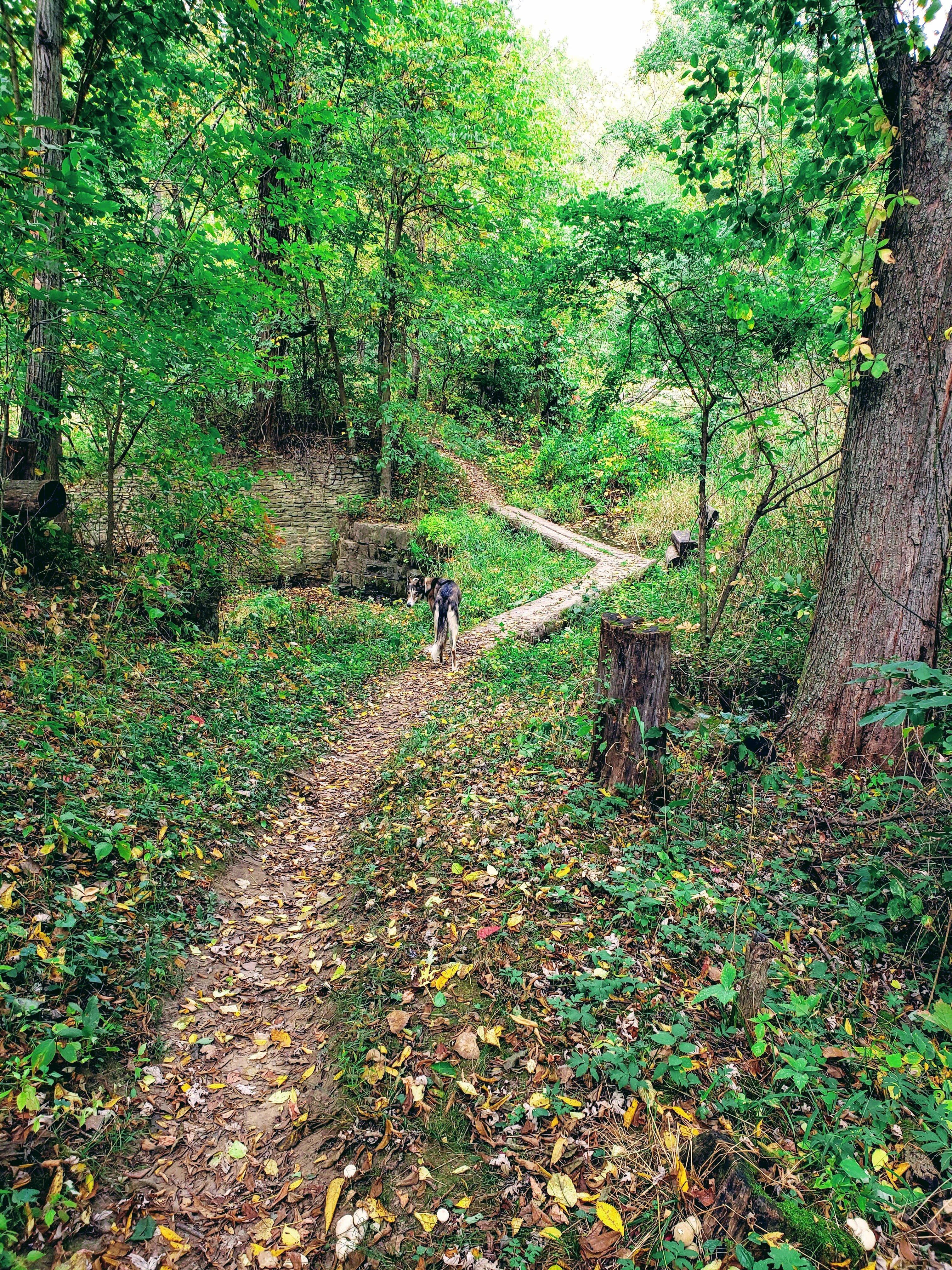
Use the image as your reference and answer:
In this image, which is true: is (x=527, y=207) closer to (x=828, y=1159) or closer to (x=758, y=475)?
(x=758, y=475)

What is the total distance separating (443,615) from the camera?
28.0ft

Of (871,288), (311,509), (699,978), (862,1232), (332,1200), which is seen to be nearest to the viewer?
(862,1232)

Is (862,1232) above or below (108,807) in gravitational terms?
below

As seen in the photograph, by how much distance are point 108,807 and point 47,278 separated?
15.9ft

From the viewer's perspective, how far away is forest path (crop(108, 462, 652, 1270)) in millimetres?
2385

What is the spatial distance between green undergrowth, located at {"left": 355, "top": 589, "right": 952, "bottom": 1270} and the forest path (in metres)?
0.37

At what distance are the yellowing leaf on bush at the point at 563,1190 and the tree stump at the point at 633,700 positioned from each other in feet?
7.48

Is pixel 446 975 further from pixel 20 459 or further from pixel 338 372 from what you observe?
pixel 338 372

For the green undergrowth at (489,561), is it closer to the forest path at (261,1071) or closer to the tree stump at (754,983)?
the forest path at (261,1071)

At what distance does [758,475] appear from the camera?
9.03m

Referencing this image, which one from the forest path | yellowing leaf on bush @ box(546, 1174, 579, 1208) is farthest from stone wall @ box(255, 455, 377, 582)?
yellowing leaf on bush @ box(546, 1174, 579, 1208)

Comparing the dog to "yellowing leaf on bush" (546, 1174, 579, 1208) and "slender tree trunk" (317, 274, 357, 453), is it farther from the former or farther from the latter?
"slender tree trunk" (317, 274, 357, 453)

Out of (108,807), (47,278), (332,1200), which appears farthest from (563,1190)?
(47,278)

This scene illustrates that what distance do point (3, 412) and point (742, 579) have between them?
7.29 meters
